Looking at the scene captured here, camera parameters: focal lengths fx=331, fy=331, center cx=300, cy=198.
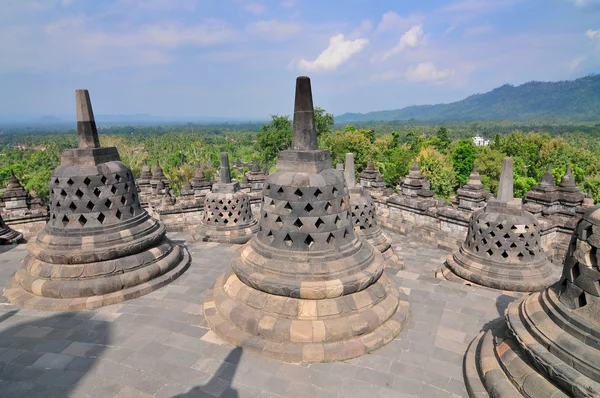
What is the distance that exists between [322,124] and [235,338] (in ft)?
146

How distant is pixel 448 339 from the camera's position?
17.6 ft

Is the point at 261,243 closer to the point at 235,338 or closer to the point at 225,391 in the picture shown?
the point at 235,338

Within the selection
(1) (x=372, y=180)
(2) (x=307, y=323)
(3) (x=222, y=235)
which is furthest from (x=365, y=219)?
(1) (x=372, y=180)

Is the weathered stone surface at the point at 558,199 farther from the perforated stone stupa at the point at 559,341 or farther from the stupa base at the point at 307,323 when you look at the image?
the perforated stone stupa at the point at 559,341

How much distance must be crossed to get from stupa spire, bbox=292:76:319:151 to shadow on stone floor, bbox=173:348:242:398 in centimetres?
345

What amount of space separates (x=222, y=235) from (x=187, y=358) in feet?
26.9

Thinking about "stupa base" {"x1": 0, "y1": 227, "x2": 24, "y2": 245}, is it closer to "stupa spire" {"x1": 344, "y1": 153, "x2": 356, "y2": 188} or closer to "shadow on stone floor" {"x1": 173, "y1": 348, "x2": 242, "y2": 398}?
"shadow on stone floor" {"x1": 173, "y1": 348, "x2": 242, "y2": 398}

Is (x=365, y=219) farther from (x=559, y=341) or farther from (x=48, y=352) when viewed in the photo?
(x=48, y=352)

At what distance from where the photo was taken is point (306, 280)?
5.34m

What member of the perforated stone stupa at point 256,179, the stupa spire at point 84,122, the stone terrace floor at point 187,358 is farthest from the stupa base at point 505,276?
the perforated stone stupa at point 256,179

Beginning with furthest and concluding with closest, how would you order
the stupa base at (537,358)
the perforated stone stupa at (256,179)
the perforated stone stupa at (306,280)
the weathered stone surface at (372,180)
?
the perforated stone stupa at (256,179) → the weathered stone surface at (372,180) → the perforated stone stupa at (306,280) → the stupa base at (537,358)

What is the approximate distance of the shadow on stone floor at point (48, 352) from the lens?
Answer: 436cm

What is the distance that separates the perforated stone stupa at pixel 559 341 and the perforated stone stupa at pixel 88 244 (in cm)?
631

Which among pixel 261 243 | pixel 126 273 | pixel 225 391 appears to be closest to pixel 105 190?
pixel 126 273
